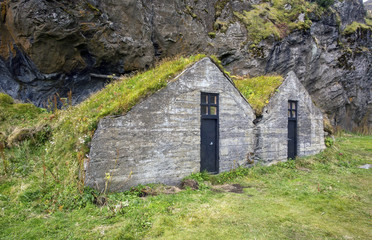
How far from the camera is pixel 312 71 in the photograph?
24234mm

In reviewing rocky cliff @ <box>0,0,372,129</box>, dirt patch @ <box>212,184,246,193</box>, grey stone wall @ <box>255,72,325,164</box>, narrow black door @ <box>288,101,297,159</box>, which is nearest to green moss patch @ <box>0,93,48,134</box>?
rocky cliff @ <box>0,0,372,129</box>

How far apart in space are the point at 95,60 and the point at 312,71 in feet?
68.5

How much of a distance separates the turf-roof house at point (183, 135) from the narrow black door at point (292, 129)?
3.82ft

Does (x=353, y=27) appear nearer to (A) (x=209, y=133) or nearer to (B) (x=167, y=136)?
(A) (x=209, y=133)

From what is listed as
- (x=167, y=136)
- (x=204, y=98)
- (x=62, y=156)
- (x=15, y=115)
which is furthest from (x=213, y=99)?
(x=15, y=115)

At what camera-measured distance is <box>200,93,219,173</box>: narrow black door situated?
8.43m

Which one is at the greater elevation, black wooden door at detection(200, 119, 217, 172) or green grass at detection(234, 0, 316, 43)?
green grass at detection(234, 0, 316, 43)

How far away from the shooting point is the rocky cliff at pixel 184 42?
41.4 ft

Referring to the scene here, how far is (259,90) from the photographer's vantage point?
37.1ft

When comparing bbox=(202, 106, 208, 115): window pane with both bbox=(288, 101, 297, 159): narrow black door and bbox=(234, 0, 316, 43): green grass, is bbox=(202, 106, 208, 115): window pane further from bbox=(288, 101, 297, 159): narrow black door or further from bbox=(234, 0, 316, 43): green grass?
bbox=(234, 0, 316, 43): green grass

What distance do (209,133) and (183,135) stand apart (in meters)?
1.23

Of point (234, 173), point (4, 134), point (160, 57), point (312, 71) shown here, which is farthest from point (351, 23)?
point (4, 134)

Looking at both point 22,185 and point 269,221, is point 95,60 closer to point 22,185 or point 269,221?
point 22,185

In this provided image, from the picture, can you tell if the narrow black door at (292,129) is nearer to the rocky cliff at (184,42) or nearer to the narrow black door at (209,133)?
the narrow black door at (209,133)
